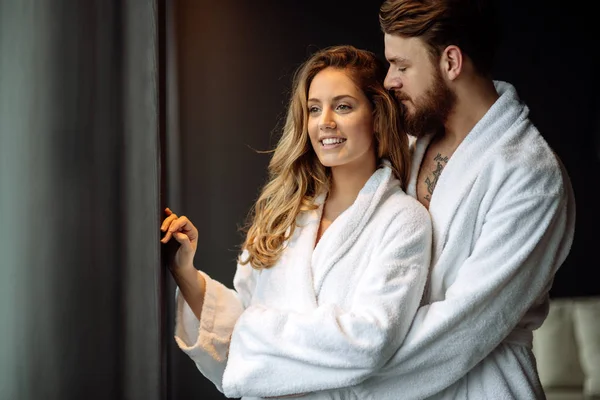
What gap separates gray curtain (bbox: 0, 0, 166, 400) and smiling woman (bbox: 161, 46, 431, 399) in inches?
22.7

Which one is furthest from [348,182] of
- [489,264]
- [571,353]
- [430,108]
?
[571,353]

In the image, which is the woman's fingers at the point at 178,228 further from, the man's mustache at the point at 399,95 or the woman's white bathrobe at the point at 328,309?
the man's mustache at the point at 399,95

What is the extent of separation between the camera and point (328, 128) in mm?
1403

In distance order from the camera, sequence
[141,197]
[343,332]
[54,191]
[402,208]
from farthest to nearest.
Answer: [402,208]
[343,332]
[141,197]
[54,191]

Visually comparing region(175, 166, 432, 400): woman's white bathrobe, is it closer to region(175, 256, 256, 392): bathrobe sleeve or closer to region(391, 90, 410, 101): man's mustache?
region(175, 256, 256, 392): bathrobe sleeve

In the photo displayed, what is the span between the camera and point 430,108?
1.44 meters

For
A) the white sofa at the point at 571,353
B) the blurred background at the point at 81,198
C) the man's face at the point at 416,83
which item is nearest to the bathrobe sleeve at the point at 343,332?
the man's face at the point at 416,83

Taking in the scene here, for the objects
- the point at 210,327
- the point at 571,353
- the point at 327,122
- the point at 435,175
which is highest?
the point at 327,122

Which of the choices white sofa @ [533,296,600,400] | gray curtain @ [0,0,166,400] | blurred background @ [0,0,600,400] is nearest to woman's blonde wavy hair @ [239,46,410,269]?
blurred background @ [0,0,600,400]

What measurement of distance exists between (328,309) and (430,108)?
46 cm

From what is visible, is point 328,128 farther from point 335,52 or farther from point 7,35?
point 7,35

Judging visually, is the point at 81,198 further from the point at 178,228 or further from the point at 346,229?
the point at 346,229

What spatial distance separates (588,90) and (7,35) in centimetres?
255

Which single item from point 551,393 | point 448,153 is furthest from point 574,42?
point 448,153
